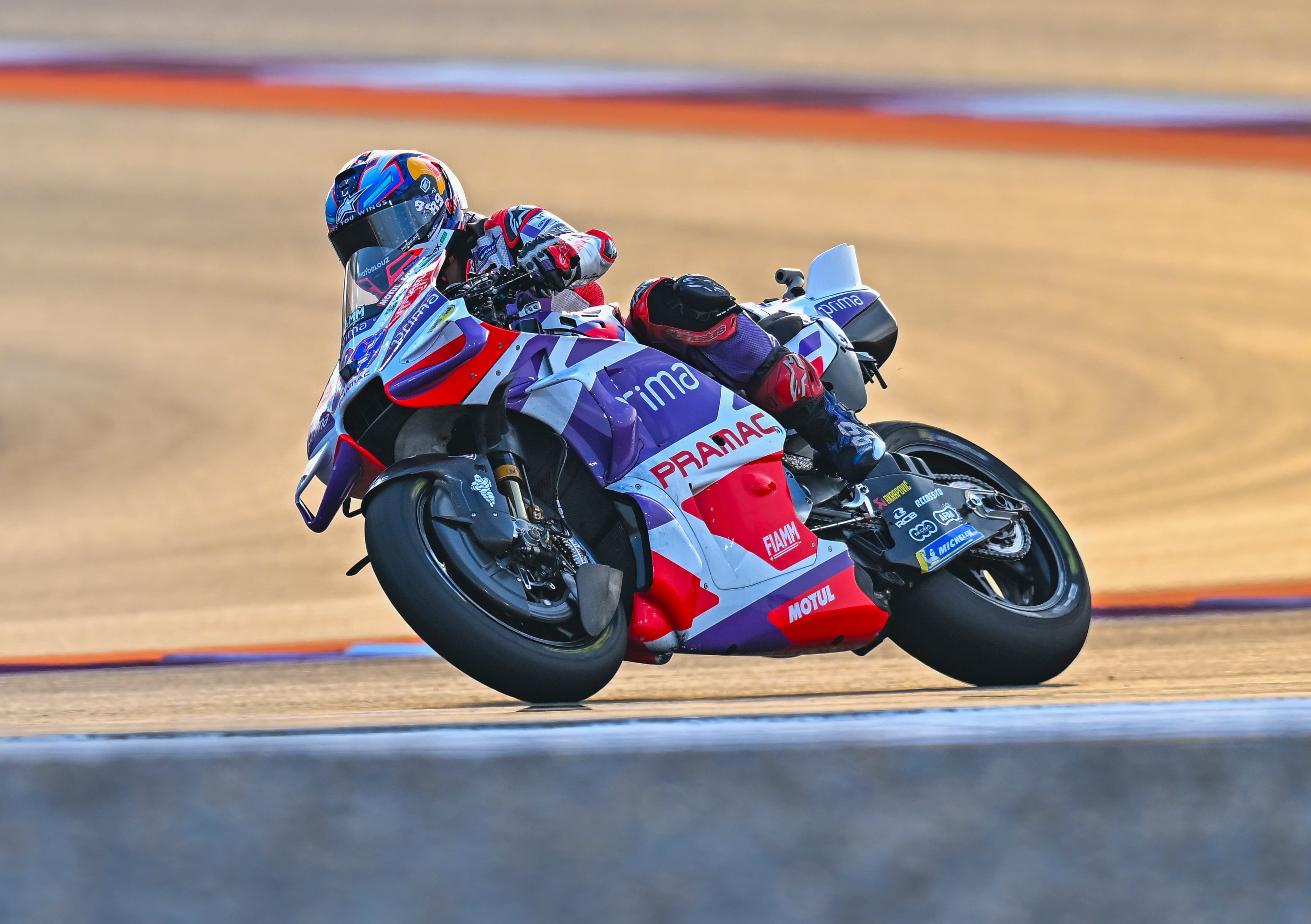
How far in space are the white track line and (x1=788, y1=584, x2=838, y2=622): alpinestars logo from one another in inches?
83.6

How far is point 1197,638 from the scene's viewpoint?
4590 millimetres

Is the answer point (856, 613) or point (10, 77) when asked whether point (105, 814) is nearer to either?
point (856, 613)

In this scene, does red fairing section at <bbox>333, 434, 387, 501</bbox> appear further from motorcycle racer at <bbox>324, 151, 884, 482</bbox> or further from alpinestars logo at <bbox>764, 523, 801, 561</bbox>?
alpinestars logo at <bbox>764, 523, 801, 561</bbox>

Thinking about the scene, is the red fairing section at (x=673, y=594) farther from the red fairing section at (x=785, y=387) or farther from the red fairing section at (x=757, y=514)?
the red fairing section at (x=785, y=387)

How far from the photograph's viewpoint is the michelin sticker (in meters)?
3.75

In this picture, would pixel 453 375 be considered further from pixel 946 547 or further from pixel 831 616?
pixel 946 547

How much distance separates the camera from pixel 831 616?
11.8ft

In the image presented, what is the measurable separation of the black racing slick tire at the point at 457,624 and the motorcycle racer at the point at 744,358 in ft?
3.07

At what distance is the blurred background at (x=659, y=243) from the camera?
6316 millimetres

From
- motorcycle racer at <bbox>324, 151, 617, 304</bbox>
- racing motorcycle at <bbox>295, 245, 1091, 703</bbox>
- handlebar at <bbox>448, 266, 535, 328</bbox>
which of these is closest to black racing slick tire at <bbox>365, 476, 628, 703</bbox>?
racing motorcycle at <bbox>295, 245, 1091, 703</bbox>

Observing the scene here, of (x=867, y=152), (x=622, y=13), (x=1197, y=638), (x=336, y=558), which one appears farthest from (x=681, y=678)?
(x=622, y=13)

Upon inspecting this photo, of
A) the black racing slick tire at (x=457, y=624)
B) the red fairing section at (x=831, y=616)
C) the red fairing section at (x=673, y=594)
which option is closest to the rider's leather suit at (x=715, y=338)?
the red fairing section at (x=831, y=616)

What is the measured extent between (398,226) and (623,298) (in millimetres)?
4343

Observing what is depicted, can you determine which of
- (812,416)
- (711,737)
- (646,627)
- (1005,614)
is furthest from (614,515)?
(711,737)
